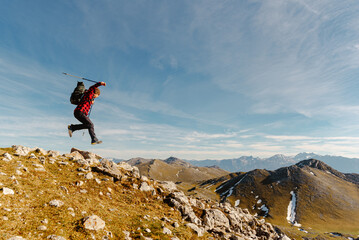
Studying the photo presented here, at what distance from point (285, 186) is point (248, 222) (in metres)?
194

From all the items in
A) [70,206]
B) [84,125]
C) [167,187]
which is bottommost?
[167,187]

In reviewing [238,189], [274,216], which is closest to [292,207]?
[274,216]

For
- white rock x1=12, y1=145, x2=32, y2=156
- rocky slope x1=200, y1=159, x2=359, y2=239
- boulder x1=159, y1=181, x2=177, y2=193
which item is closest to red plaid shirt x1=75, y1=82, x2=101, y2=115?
white rock x1=12, y1=145, x2=32, y2=156

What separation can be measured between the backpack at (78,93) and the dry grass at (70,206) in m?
6.38

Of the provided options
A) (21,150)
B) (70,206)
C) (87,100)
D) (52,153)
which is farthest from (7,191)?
(52,153)

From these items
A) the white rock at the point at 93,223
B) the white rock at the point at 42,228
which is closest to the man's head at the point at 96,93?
the white rock at the point at 93,223

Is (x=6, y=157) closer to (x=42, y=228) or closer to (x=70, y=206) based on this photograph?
(x=70, y=206)

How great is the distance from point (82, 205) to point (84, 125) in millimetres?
6285

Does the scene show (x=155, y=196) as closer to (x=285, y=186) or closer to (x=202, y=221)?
(x=202, y=221)

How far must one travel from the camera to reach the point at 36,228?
26.5 feet

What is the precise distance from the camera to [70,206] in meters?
10.7

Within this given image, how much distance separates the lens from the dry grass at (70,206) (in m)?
8.48

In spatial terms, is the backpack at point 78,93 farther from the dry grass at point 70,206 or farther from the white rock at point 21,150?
the white rock at point 21,150

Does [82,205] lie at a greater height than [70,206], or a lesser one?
lesser
